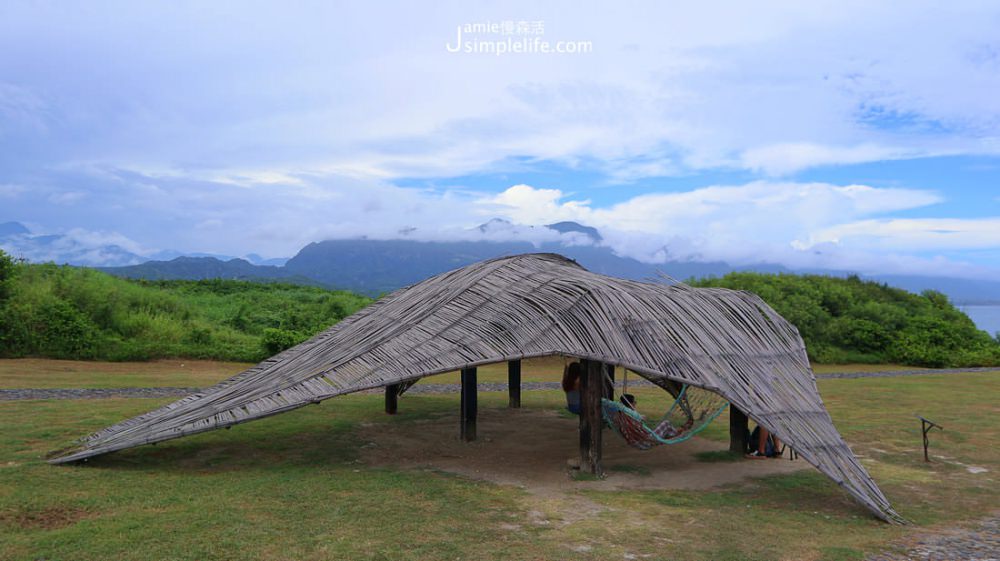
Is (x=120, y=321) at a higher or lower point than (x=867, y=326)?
higher

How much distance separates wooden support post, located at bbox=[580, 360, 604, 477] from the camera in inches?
354

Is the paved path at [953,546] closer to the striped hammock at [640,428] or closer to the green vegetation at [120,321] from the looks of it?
the striped hammock at [640,428]

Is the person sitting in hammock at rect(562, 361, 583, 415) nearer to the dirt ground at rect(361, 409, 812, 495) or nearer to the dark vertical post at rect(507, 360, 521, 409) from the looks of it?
the dirt ground at rect(361, 409, 812, 495)

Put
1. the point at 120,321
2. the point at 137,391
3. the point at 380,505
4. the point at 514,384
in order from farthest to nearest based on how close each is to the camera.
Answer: the point at 120,321, the point at 137,391, the point at 514,384, the point at 380,505

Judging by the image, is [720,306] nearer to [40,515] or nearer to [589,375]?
[589,375]

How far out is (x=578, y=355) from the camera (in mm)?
8516

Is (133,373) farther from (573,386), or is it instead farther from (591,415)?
(591,415)

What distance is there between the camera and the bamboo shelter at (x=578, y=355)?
8.51 meters

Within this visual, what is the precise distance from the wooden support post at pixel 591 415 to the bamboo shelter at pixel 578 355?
2 centimetres

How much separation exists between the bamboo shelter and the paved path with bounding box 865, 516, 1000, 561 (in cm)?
58

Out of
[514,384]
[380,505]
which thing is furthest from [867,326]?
[380,505]

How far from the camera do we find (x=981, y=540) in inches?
277

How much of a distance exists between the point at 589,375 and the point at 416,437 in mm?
3962

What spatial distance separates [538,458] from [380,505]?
Answer: 3.43m
